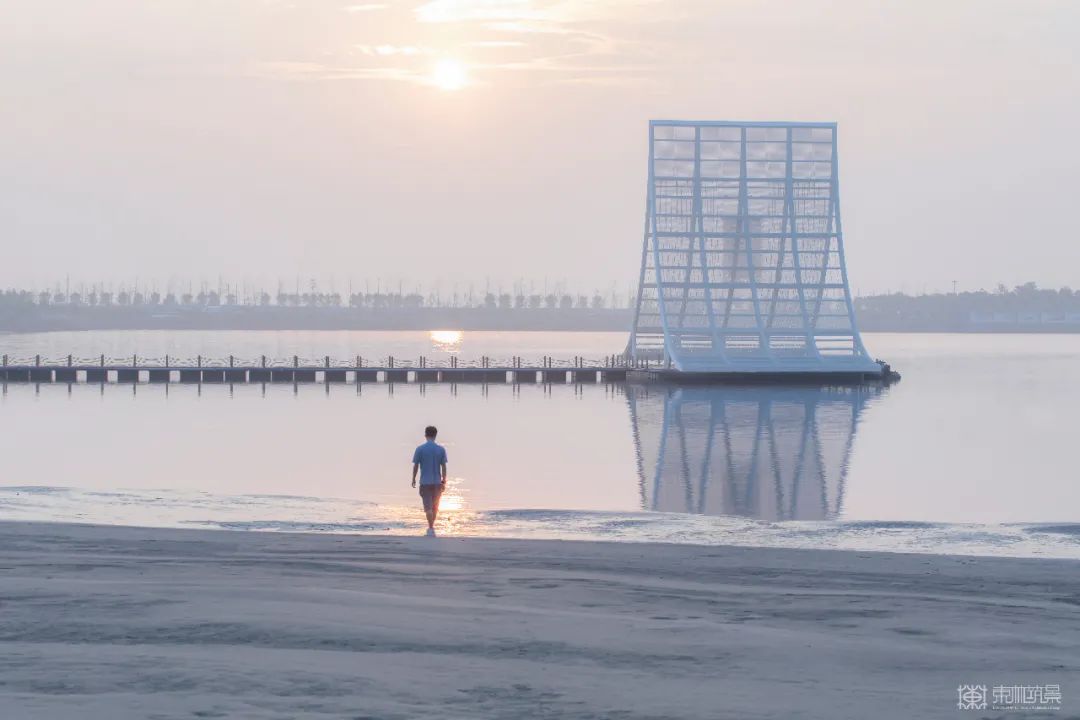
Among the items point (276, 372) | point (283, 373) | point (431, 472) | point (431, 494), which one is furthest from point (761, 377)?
point (431, 472)

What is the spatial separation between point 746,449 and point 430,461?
25109 millimetres

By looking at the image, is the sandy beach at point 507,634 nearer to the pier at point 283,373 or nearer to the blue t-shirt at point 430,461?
the blue t-shirt at point 430,461

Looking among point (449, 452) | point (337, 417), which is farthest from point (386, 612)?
point (337, 417)

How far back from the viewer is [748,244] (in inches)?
3034

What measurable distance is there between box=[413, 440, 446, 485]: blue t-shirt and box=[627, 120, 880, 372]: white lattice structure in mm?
58502

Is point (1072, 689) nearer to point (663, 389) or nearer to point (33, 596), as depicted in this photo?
point (33, 596)

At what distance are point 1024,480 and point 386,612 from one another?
86.8 feet

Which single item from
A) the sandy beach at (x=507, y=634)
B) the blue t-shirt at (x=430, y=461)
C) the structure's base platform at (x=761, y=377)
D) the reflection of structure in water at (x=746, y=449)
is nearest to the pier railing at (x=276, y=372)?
the structure's base platform at (x=761, y=377)

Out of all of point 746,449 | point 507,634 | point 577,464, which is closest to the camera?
point 507,634

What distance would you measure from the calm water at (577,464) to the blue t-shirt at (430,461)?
3.93ft

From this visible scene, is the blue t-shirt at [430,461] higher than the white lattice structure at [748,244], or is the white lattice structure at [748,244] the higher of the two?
the white lattice structure at [748,244]

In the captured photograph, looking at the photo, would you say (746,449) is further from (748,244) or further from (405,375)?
(405,375)

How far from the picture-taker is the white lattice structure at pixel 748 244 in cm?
7712

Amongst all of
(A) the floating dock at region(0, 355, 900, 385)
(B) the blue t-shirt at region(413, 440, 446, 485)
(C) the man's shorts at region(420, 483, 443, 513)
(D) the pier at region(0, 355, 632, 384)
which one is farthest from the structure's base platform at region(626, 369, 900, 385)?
(B) the blue t-shirt at region(413, 440, 446, 485)
